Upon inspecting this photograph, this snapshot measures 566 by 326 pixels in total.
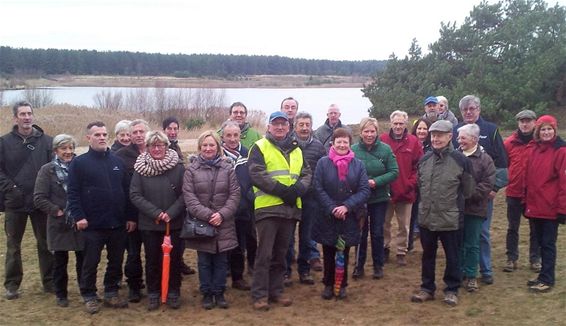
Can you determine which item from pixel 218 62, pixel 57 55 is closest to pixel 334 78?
pixel 218 62

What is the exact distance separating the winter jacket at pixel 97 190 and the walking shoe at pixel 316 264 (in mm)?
2219

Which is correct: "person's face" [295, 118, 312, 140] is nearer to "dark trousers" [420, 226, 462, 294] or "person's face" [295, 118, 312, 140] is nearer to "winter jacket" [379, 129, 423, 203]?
"winter jacket" [379, 129, 423, 203]

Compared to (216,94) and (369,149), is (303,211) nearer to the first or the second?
(369,149)

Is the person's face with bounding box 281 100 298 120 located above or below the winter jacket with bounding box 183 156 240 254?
above

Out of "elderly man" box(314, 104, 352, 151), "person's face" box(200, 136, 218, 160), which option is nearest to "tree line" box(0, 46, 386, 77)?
"elderly man" box(314, 104, 352, 151)

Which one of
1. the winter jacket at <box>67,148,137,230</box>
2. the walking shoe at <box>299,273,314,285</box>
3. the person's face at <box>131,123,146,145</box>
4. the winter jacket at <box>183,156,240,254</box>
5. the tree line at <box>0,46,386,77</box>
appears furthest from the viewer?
the tree line at <box>0,46,386,77</box>

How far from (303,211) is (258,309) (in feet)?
4.03

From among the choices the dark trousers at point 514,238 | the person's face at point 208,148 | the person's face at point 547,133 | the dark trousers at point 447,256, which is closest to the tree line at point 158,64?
the dark trousers at point 514,238

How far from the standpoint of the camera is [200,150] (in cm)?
512

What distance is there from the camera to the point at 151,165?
502 cm

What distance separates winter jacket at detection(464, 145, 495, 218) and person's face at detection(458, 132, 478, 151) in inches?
2.9

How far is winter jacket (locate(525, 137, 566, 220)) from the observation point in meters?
5.21

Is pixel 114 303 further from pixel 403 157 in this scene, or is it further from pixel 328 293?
pixel 403 157

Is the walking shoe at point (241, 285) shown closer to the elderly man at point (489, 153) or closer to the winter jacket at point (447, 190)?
the winter jacket at point (447, 190)
